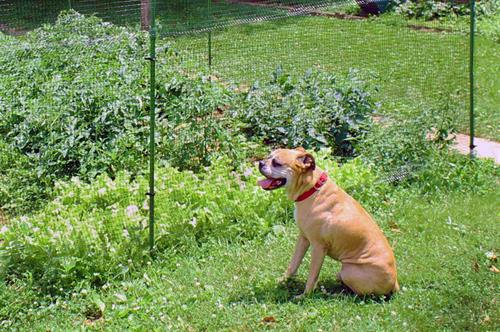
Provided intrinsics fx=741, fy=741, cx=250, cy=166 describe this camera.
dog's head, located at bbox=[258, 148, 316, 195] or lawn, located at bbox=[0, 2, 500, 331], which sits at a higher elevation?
dog's head, located at bbox=[258, 148, 316, 195]

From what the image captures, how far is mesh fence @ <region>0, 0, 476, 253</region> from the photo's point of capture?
8219 mm

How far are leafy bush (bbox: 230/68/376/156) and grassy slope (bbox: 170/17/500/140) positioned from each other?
537mm

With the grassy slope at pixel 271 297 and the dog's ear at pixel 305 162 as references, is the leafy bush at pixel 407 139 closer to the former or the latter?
the grassy slope at pixel 271 297

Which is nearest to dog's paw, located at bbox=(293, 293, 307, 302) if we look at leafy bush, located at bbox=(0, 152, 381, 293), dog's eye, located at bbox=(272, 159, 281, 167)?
dog's eye, located at bbox=(272, 159, 281, 167)

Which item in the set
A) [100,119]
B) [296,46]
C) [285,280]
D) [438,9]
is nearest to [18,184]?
[100,119]

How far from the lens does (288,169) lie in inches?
187

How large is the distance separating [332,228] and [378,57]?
7088mm

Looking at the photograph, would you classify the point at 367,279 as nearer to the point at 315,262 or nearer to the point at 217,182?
the point at 315,262

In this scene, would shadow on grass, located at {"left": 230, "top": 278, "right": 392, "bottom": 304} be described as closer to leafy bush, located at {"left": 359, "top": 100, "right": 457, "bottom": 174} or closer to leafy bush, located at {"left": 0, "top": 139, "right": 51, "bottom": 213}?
leafy bush, located at {"left": 359, "top": 100, "right": 457, "bottom": 174}

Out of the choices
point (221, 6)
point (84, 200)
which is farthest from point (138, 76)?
point (221, 6)

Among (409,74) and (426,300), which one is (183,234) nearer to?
(426,300)

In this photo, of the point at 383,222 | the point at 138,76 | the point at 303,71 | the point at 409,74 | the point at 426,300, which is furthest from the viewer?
the point at 409,74

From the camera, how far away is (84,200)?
5922mm

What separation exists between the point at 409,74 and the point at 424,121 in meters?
2.95
